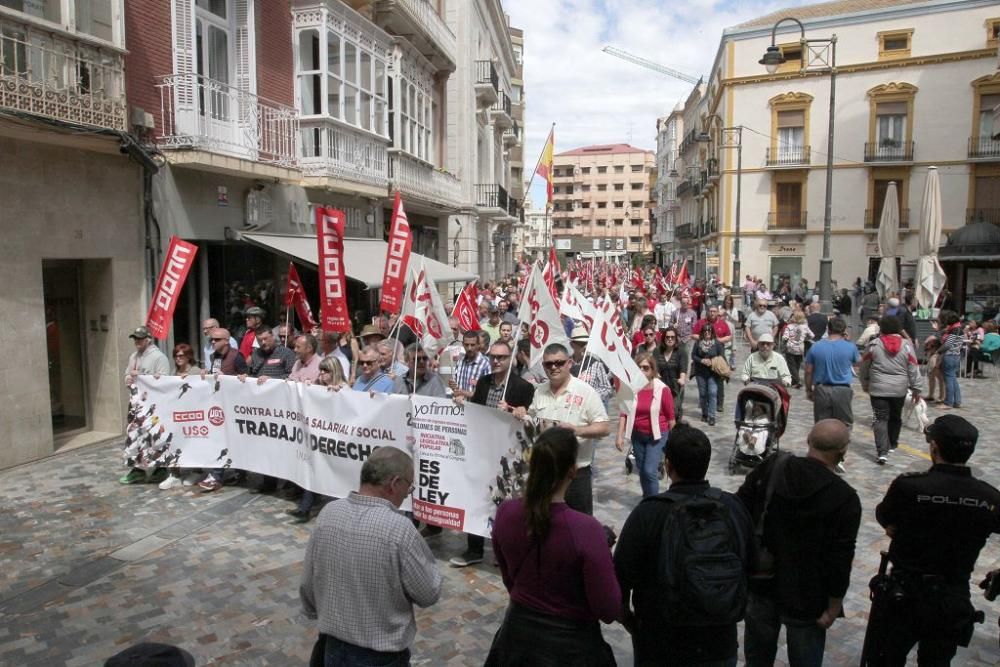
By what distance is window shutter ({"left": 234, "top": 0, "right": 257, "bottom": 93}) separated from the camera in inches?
520

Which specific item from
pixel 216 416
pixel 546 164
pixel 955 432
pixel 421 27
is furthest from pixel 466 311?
pixel 546 164

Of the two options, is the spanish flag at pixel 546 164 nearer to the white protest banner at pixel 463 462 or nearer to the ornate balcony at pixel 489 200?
A: the ornate balcony at pixel 489 200

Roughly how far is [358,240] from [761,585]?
15.3 metres

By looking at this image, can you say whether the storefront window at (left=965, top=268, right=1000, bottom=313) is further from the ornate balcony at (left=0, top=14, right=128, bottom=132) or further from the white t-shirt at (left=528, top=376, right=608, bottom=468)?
the ornate balcony at (left=0, top=14, right=128, bottom=132)

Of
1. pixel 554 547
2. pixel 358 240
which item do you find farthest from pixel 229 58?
pixel 554 547

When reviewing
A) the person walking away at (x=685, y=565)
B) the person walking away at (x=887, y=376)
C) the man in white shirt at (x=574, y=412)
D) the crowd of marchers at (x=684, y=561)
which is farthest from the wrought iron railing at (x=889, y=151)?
the person walking away at (x=685, y=565)

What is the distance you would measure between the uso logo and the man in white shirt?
3961mm

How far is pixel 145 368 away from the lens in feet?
27.2

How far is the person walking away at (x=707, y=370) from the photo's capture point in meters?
11.1

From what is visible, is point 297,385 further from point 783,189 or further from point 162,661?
point 783,189

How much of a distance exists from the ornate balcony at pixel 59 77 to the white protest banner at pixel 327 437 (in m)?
3.36

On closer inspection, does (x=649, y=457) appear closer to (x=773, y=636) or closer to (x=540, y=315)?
(x=540, y=315)

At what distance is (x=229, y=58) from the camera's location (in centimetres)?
1316

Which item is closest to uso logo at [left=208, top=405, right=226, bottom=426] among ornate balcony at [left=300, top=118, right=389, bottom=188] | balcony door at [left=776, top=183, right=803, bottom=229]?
ornate balcony at [left=300, top=118, right=389, bottom=188]
